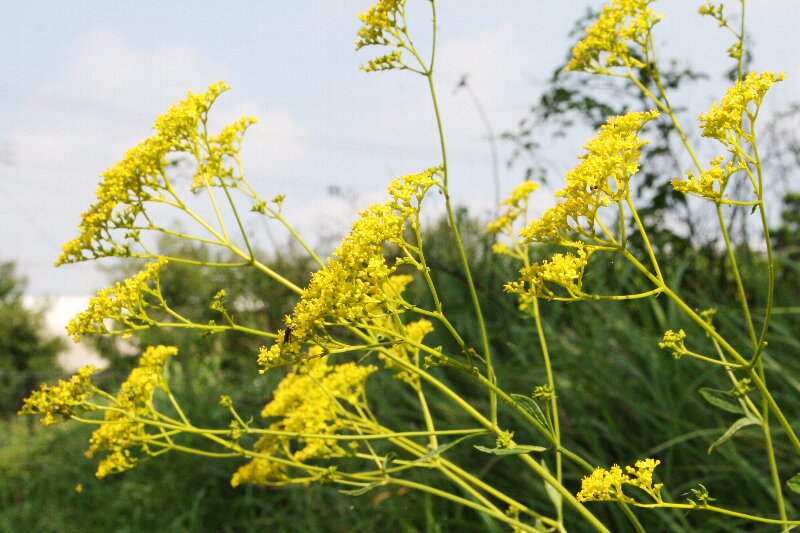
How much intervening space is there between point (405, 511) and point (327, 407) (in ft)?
7.73

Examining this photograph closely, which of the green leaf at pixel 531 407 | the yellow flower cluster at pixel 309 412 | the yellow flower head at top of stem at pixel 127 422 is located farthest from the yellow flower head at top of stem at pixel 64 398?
the green leaf at pixel 531 407

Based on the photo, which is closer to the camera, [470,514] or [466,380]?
[470,514]

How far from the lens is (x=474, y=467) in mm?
4941

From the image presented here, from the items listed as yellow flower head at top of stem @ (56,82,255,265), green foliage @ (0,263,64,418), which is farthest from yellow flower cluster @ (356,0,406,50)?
green foliage @ (0,263,64,418)

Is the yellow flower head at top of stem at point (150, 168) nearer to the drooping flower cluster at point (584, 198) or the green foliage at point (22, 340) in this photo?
the drooping flower cluster at point (584, 198)

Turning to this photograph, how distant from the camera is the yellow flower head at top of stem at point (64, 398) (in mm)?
2611

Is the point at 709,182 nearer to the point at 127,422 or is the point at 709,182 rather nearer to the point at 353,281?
the point at 353,281

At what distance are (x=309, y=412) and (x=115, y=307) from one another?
0.71 m

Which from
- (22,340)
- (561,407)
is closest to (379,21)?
(561,407)

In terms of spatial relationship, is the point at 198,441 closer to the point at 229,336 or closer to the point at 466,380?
the point at 466,380

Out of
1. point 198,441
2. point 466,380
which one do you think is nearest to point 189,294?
point 198,441

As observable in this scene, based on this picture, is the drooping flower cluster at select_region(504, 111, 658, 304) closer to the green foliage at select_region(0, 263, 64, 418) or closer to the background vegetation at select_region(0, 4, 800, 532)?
the background vegetation at select_region(0, 4, 800, 532)

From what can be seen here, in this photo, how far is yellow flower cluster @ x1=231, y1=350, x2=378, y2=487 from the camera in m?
2.65

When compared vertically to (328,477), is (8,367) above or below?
above
